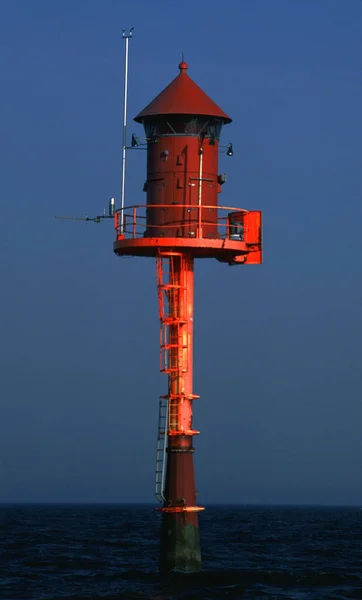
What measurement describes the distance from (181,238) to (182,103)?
4.15 meters

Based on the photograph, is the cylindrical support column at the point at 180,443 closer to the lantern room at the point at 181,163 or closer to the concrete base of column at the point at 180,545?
the concrete base of column at the point at 180,545

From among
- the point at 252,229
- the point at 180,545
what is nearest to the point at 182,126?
the point at 252,229

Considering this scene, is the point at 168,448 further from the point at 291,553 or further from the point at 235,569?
the point at 291,553

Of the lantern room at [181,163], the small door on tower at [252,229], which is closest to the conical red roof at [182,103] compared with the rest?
the lantern room at [181,163]

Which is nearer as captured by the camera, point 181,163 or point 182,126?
point 181,163

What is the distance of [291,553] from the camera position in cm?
6153

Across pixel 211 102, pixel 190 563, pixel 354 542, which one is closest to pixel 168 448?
pixel 190 563

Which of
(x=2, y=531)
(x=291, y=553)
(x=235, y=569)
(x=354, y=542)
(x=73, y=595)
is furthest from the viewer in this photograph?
(x=2, y=531)

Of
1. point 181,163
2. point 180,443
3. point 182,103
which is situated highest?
point 182,103

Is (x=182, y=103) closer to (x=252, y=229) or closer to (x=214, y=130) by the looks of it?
(x=214, y=130)

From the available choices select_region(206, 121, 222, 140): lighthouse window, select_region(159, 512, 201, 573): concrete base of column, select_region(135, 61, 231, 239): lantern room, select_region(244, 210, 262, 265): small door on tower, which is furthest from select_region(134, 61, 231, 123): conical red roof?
select_region(159, 512, 201, 573): concrete base of column

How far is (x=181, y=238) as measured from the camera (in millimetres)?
44156

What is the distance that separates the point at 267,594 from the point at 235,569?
5.31 m

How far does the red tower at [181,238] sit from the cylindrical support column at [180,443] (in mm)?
28
